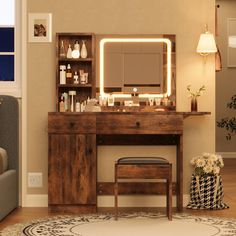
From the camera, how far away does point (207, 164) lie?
5.22 meters

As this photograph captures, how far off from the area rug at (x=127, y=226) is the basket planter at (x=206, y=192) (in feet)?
1.29

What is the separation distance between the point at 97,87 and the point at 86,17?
0.62m

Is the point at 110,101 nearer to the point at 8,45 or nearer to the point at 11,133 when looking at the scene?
the point at 11,133

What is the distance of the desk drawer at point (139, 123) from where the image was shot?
4.99m

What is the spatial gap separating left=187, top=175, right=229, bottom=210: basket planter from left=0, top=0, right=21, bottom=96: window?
182cm

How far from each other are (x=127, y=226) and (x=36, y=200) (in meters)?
1.25

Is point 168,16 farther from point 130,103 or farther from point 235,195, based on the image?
point 235,195

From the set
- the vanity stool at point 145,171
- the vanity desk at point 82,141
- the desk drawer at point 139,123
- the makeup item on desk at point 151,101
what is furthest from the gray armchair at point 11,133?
the makeup item on desk at point 151,101

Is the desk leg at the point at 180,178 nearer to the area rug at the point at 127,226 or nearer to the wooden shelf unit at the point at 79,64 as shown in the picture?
the area rug at the point at 127,226

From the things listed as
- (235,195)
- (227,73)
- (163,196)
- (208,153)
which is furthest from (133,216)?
(227,73)

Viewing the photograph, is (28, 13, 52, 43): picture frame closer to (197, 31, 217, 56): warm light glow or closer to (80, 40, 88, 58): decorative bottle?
(80, 40, 88, 58): decorative bottle

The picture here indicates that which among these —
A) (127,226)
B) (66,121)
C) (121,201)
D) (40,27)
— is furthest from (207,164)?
(40,27)

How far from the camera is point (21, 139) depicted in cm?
538

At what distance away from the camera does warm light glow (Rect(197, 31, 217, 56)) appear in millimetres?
5215
